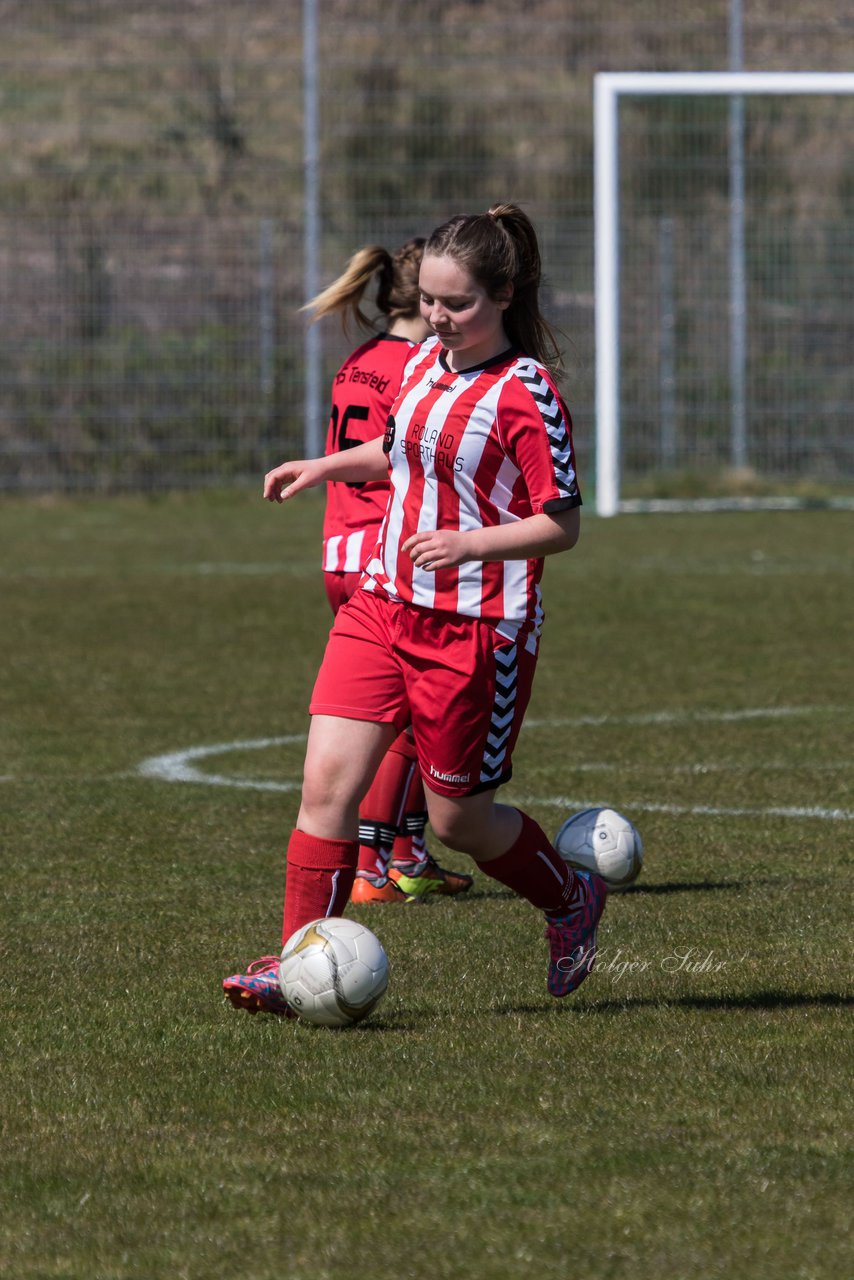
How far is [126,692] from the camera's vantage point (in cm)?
956

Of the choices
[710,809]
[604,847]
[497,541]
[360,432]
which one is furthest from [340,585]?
[497,541]

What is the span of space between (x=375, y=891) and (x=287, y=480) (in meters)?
1.52

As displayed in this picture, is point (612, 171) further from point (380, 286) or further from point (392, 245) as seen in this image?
point (380, 286)

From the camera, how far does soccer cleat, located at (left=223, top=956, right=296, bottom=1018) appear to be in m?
4.44

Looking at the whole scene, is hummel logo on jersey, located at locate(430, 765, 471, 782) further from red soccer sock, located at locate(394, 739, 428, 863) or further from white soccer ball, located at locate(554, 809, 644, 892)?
red soccer sock, located at locate(394, 739, 428, 863)

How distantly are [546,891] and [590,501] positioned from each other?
1554cm

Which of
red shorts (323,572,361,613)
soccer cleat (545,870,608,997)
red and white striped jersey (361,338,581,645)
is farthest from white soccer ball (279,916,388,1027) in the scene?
red shorts (323,572,361,613)

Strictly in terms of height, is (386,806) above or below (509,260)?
below

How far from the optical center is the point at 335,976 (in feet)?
14.1

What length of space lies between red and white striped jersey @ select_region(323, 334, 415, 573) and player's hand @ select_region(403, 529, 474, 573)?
1.87 m

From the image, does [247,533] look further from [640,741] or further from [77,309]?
[640,741]

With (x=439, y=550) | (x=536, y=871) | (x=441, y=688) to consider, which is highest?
(x=439, y=550)

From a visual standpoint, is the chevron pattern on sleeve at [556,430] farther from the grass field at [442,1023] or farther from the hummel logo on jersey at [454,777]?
the grass field at [442,1023]

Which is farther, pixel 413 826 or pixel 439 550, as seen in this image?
pixel 413 826
